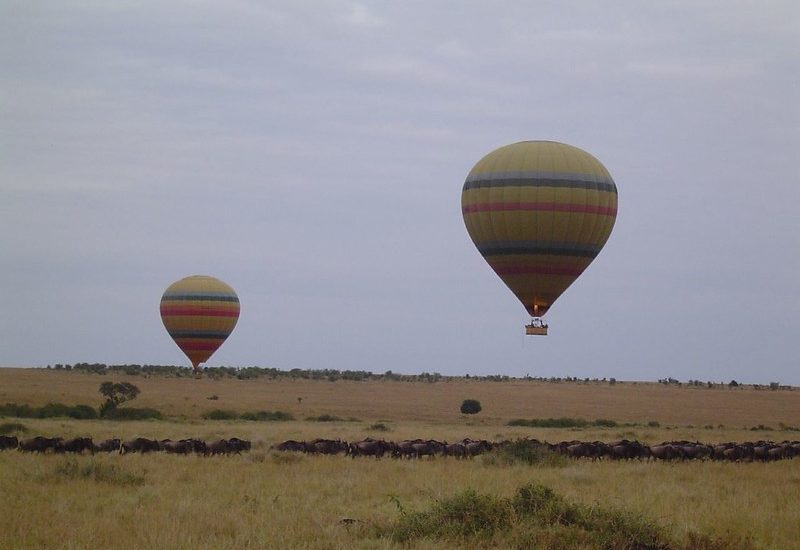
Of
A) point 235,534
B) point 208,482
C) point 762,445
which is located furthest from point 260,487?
point 762,445

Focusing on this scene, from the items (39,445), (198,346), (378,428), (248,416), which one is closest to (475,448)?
(39,445)

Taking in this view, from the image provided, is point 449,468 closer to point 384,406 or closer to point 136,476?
point 136,476

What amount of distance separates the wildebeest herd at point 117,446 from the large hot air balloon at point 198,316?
146 ft

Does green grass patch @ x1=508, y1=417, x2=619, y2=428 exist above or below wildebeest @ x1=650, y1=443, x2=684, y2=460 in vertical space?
below

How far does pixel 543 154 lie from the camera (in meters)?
41.0

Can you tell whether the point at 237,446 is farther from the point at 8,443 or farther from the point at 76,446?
the point at 8,443

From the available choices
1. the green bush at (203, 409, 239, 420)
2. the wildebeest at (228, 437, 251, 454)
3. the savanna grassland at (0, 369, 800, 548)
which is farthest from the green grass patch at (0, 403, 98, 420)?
the wildebeest at (228, 437, 251, 454)

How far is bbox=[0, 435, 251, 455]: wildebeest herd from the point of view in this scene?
92.6ft

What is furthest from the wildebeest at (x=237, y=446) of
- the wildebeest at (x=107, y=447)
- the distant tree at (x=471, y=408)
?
the distant tree at (x=471, y=408)

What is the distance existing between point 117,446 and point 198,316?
1773 inches

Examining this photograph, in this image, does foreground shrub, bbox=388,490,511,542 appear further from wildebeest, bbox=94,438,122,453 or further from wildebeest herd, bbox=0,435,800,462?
wildebeest, bbox=94,438,122,453

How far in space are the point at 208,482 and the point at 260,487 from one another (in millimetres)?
1449

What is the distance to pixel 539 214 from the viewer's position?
4016 cm

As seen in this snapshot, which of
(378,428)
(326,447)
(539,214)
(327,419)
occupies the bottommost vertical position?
(327,419)
